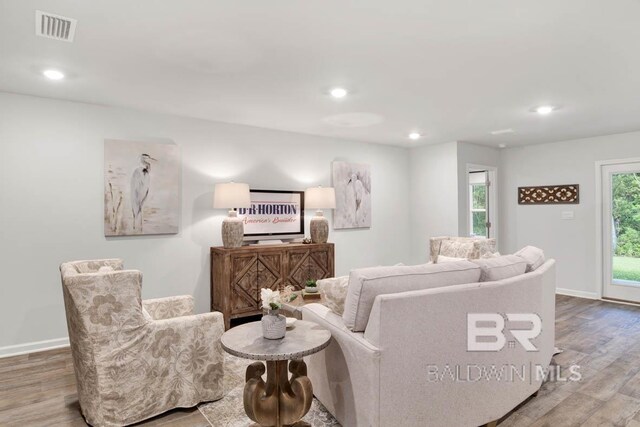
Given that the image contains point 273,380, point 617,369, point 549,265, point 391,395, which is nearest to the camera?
point 391,395

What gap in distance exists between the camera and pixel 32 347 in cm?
347

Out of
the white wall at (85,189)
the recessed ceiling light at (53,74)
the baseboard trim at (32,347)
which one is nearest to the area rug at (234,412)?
the white wall at (85,189)

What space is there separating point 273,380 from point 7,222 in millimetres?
3002

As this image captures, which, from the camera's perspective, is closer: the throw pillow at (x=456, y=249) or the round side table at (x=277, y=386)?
the round side table at (x=277, y=386)

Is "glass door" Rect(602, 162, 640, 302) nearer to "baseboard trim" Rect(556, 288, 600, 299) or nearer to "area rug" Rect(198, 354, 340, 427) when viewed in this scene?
"baseboard trim" Rect(556, 288, 600, 299)

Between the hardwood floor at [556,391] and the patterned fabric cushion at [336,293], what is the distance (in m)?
1.06

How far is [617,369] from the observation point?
307 cm

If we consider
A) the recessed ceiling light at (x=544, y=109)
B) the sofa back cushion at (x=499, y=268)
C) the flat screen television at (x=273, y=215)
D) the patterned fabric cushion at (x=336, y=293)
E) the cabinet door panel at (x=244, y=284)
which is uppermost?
the recessed ceiling light at (x=544, y=109)

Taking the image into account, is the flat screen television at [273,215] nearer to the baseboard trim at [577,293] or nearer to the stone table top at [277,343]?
the stone table top at [277,343]

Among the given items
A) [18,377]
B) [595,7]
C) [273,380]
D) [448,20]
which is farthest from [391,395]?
[18,377]

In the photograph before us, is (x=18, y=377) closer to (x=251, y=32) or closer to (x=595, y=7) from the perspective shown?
(x=251, y=32)

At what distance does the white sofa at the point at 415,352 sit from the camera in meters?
1.85

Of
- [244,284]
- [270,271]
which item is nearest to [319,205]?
[270,271]

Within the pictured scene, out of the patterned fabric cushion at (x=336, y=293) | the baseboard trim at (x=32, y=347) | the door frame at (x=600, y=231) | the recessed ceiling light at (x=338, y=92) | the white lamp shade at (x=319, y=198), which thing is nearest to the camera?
the patterned fabric cushion at (x=336, y=293)
